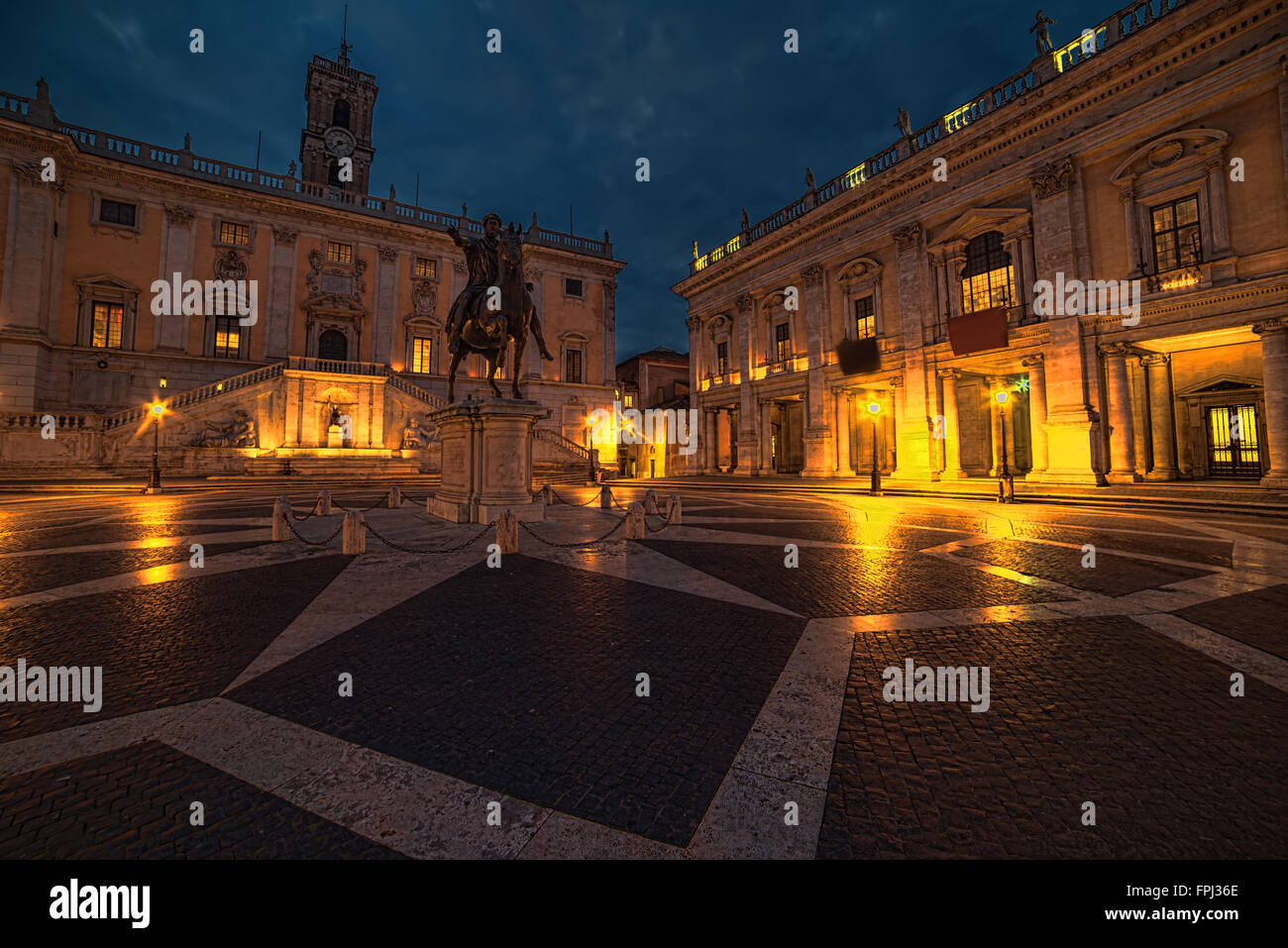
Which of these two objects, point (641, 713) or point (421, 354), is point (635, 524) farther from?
point (421, 354)

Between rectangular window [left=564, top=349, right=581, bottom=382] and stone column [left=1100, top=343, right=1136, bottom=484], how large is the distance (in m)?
27.5

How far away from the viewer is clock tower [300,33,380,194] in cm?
4162

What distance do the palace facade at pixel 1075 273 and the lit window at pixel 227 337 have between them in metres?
28.7

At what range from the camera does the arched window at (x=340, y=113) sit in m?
43.1

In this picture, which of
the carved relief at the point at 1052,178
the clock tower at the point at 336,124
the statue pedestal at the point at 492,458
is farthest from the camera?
the clock tower at the point at 336,124

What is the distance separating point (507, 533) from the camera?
693 cm

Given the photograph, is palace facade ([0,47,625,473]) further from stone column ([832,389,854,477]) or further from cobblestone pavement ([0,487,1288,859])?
cobblestone pavement ([0,487,1288,859])

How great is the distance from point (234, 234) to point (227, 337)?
5.61 meters

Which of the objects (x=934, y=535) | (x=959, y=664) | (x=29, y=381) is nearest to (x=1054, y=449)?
(x=934, y=535)

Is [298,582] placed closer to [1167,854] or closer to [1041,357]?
[1167,854]

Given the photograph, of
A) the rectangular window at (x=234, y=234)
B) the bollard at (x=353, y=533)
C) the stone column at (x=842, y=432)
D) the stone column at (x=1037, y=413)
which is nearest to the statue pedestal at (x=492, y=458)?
the bollard at (x=353, y=533)

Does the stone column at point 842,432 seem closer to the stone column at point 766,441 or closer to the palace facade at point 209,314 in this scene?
the stone column at point 766,441

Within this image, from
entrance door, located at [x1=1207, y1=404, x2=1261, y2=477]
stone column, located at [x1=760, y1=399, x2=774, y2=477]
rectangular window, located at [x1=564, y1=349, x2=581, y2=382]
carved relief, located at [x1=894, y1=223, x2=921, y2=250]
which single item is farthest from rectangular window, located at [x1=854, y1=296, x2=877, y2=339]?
rectangular window, located at [x1=564, y1=349, x2=581, y2=382]

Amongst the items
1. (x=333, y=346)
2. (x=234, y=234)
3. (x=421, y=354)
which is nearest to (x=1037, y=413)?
(x=421, y=354)
